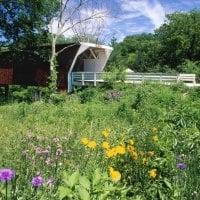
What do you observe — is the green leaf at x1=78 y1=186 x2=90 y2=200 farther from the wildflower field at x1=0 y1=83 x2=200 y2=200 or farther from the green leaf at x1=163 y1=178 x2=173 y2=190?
the green leaf at x1=163 y1=178 x2=173 y2=190

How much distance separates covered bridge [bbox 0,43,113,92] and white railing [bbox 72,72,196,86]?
0.84 metres

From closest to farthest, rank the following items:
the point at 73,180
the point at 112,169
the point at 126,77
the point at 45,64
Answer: the point at 73,180
the point at 112,169
the point at 126,77
the point at 45,64

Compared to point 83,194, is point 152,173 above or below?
below

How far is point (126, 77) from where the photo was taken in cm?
2802

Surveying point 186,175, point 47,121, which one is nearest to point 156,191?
point 186,175

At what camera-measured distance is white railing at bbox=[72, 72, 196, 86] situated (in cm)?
2706

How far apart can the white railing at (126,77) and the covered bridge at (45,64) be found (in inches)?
32.9

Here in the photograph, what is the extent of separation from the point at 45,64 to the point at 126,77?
22.3 feet

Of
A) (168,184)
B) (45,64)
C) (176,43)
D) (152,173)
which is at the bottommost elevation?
(168,184)

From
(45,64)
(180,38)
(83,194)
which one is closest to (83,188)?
(83,194)

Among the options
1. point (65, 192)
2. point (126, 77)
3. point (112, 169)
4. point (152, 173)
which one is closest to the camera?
point (65, 192)

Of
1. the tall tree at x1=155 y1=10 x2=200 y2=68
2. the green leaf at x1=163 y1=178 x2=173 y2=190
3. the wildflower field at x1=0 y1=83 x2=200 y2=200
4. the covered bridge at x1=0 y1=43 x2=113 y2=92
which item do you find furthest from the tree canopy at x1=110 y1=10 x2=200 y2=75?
the green leaf at x1=163 y1=178 x2=173 y2=190

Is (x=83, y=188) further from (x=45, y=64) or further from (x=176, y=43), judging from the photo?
(x=176, y=43)

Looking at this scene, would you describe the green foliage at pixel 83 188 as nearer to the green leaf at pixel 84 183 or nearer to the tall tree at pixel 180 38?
the green leaf at pixel 84 183
